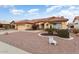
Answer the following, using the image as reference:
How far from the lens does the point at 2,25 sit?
2619 millimetres

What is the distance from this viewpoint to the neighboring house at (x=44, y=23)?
2.61 metres

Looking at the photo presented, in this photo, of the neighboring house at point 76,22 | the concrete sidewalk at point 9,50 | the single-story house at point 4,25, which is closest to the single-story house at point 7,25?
the single-story house at point 4,25

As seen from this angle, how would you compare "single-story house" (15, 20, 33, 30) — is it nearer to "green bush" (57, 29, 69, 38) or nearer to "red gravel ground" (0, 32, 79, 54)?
"red gravel ground" (0, 32, 79, 54)

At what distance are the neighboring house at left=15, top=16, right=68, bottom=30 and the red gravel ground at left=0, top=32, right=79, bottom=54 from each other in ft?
0.23

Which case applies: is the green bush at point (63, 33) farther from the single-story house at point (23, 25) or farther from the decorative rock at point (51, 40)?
the single-story house at point (23, 25)

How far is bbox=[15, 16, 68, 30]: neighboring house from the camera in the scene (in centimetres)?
261

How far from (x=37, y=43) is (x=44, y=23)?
0.63ft

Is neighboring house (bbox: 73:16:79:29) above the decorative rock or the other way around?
above

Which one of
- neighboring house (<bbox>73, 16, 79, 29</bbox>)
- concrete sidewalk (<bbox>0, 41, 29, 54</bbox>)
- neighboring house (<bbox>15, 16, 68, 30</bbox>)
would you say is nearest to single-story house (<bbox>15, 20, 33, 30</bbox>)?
neighboring house (<bbox>15, 16, 68, 30</bbox>)

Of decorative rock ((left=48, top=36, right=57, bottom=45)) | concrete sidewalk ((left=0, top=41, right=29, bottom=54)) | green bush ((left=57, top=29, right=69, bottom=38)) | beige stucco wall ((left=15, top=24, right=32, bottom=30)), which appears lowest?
concrete sidewalk ((left=0, top=41, right=29, bottom=54))

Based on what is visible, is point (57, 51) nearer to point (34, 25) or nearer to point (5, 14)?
→ point (34, 25)

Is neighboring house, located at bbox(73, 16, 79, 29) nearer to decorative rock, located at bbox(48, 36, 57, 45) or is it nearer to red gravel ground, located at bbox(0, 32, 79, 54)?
red gravel ground, located at bbox(0, 32, 79, 54)

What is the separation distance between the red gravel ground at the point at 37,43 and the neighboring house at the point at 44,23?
2.7 inches
